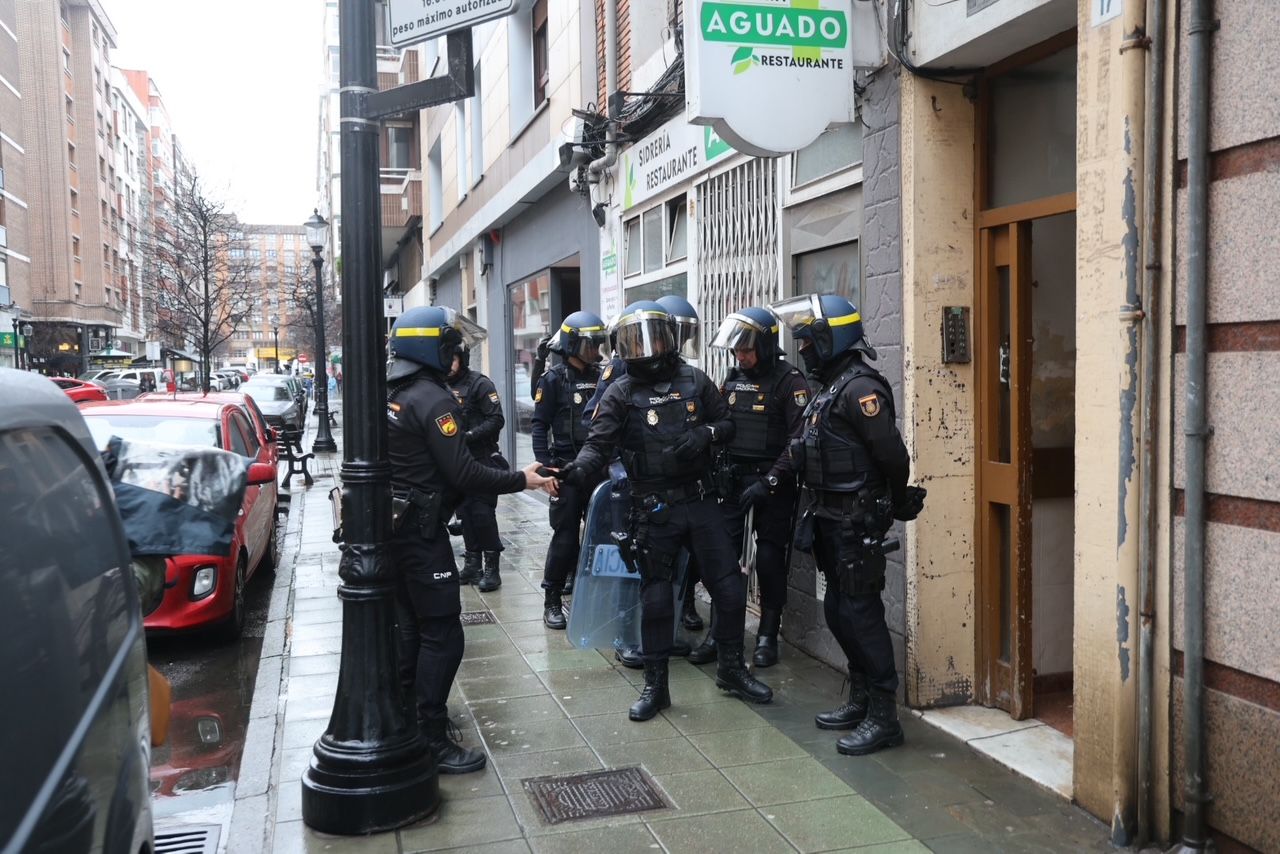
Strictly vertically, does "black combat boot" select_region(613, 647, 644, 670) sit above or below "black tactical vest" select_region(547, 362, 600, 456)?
below

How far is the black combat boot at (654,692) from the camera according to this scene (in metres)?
5.52

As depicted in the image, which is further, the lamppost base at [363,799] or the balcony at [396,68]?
the balcony at [396,68]

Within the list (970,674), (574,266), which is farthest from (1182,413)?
(574,266)

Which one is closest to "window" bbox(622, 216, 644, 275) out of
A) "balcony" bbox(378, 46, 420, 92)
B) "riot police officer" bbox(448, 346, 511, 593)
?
"riot police officer" bbox(448, 346, 511, 593)

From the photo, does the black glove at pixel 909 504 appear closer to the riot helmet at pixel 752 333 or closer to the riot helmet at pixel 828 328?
the riot helmet at pixel 828 328

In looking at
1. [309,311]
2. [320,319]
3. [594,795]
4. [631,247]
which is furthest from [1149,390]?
[309,311]

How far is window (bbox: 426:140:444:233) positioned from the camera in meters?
24.9

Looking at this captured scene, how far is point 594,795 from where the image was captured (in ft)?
15.0

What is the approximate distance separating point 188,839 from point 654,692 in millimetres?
2252

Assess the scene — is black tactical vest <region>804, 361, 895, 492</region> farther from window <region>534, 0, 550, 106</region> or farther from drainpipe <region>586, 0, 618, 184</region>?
window <region>534, 0, 550, 106</region>

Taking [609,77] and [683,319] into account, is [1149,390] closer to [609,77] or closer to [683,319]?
[683,319]

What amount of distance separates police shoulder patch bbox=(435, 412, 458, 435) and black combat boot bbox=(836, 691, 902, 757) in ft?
7.37

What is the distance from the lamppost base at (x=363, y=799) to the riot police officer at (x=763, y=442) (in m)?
2.60

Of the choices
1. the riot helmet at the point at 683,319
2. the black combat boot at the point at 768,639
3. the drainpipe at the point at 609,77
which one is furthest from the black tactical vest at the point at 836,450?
the drainpipe at the point at 609,77
